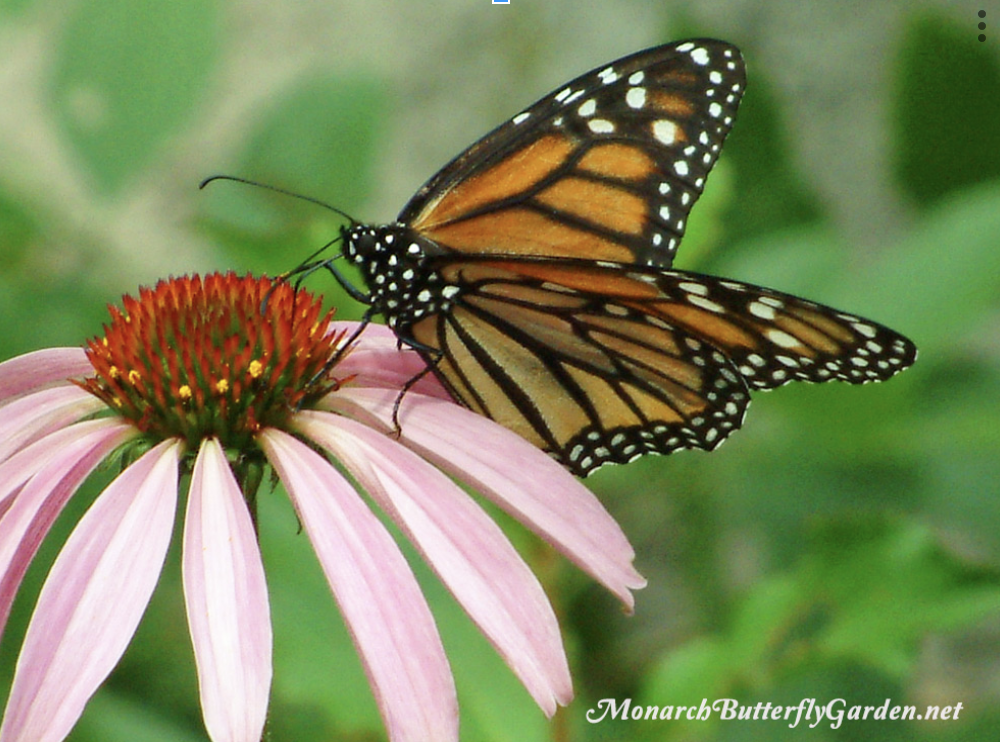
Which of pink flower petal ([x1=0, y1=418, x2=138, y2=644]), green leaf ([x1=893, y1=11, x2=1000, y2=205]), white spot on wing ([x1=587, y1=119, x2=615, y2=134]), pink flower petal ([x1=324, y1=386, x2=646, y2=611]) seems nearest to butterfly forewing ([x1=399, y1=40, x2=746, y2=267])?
white spot on wing ([x1=587, y1=119, x2=615, y2=134])

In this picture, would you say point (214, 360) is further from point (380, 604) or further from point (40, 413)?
point (380, 604)

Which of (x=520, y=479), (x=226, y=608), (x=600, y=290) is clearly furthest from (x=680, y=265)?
(x=226, y=608)

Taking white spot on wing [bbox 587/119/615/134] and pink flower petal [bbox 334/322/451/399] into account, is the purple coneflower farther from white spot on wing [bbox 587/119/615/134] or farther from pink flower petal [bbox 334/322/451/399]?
white spot on wing [bbox 587/119/615/134]

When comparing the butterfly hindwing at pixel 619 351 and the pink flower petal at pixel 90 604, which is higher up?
the butterfly hindwing at pixel 619 351

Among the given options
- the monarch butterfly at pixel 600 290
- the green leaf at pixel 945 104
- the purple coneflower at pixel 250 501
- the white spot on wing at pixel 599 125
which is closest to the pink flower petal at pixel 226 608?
the purple coneflower at pixel 250 501

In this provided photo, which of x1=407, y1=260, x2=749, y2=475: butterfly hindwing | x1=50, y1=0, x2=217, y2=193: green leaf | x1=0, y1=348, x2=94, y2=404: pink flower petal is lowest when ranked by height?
x1=0, y1=348, x2=94, y2=404: pink flower petal

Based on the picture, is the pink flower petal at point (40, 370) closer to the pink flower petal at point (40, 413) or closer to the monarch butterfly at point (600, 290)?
the pink flower petal at point (40, 413)
